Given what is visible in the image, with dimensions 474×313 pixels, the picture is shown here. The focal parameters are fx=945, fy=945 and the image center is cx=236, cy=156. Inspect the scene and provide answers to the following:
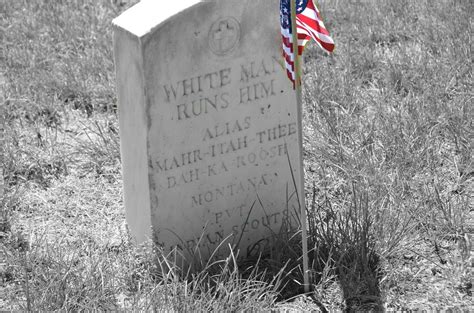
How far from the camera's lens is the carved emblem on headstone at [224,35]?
4.21 m

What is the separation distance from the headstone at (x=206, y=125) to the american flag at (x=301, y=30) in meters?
0.31

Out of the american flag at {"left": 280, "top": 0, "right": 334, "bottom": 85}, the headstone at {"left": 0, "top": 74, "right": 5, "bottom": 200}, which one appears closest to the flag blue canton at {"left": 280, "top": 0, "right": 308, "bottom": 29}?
the american flag at {"left": 280, "top": 0, "right": 334, "bottom": 85}

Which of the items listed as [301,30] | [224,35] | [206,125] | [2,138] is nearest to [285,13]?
[301,30]

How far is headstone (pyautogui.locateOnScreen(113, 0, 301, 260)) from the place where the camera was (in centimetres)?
414

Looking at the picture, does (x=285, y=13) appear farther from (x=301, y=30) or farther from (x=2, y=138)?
(x=2, y=138)

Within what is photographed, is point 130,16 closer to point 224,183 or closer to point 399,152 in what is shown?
point 224,183

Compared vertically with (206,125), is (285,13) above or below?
above

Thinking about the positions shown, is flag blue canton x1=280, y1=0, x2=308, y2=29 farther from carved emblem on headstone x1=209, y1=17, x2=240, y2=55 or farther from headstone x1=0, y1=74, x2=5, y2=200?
headstone x1=0, y1=74, x2=5, y2=200

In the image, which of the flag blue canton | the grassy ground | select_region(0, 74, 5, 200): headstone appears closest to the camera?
the flag blue canton

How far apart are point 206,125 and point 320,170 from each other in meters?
1.16

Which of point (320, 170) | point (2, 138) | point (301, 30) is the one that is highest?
point (301, 30)

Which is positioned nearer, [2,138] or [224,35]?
[224,35]

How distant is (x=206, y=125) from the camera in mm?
4348

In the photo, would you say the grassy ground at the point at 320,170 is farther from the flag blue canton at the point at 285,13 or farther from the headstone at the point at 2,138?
the flag blue canton at the point at 285,13
